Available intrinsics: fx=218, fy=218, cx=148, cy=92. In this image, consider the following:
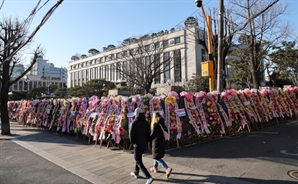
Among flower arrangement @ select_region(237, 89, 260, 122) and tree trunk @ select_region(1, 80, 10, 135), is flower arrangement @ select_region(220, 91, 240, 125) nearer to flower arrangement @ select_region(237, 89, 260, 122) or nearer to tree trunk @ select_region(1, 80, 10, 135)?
flower arrangement @ select_region(237, 89, 260, 122)

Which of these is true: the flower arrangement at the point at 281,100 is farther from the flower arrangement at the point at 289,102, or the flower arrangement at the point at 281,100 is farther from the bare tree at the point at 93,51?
the bare tree at the point at 93,51

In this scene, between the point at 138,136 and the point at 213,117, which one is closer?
the point at 138,136

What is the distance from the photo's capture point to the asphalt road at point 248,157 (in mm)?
5004

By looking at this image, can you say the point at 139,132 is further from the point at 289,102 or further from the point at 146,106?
the point at 289,102

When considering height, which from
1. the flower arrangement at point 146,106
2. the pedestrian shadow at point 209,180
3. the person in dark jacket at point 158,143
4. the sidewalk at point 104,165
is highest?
the flower arrangement at point 146,106

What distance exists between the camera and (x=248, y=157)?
6.24 m

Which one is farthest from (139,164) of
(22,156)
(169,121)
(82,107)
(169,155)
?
(82,107)

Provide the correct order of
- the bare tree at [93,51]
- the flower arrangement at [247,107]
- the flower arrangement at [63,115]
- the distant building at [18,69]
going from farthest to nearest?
1. the bare tree at [93,51]
2. the distant building at [18,69]
3. the flower arrangement at [63,115]
4. the flower arrangement at [247,107]

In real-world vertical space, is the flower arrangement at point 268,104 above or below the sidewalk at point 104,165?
above

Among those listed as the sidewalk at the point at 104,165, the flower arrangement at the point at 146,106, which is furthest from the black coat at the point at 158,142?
the flower arrangement at the point at 146,106

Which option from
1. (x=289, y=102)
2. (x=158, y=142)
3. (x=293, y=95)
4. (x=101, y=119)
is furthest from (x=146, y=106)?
(x=293, y=95)

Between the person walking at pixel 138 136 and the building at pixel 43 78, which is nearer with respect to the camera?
the person walking at pixel 138 136

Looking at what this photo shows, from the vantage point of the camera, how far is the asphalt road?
5004mm

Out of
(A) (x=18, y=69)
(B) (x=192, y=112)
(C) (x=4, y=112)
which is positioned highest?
(A) (x=18, y=69)
